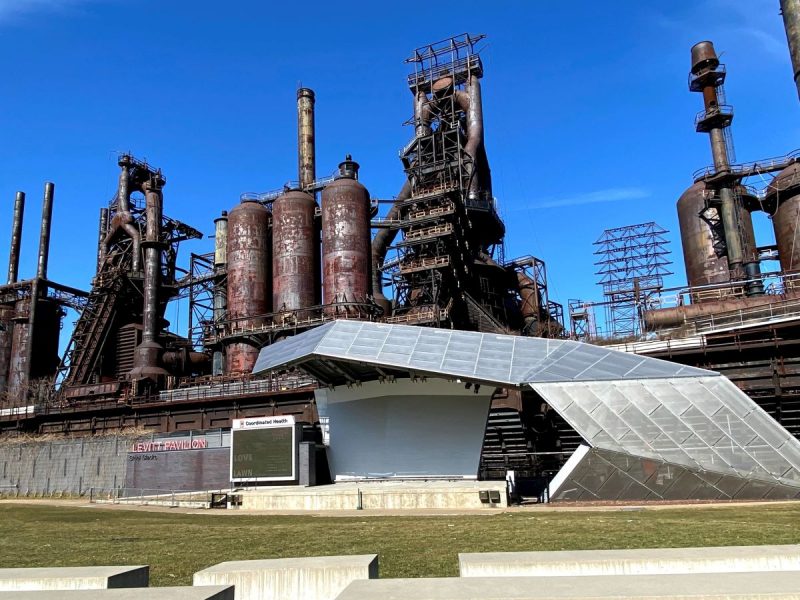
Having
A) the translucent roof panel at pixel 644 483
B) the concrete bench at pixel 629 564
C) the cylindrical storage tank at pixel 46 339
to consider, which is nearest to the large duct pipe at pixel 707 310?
the translucent roof panel at pixel 644 483

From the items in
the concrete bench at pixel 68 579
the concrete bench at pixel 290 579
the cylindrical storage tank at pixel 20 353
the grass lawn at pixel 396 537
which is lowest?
the grass lawn at pixel 396 537

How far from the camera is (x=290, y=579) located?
599 centimetres

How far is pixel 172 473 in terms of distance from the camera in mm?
38219

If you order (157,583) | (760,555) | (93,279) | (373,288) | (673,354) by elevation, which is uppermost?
(93,279)

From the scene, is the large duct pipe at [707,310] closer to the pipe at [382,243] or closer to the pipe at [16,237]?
the pipe at [382,243]

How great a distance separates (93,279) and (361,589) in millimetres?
81533

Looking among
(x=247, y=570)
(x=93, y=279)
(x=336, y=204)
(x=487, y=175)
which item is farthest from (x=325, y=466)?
(x=93, y=279)

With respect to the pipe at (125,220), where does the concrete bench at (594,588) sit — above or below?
below

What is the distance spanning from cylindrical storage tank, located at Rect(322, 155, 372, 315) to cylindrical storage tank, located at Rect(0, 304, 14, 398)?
149 ft

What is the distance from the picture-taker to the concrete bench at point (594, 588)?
3.96 m

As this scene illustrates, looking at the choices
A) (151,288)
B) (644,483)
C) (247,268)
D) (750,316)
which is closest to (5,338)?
(151,288)

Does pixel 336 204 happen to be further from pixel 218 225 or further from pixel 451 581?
pixel 451 581

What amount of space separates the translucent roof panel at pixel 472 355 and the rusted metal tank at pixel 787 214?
107 ft

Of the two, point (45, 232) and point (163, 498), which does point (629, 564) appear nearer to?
point (163, 498)
